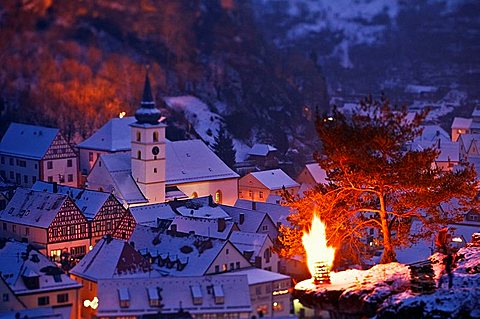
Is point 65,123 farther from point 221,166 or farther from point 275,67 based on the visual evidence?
point 275,67

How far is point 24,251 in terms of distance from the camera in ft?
123

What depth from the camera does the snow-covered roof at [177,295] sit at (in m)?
32.0

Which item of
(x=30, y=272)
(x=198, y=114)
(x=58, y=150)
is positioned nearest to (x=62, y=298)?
(x=30, y=272)

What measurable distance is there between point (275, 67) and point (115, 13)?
12.9 m

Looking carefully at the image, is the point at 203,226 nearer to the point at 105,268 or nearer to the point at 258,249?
the point at 258,249

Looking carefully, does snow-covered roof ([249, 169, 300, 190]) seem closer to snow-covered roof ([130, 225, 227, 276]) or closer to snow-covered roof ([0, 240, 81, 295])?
snow-covered roof ([130, 225, 227, 276])

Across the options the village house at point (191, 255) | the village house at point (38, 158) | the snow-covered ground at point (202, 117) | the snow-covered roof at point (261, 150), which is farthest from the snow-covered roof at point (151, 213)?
the snow-covered ground at point (202, 117)

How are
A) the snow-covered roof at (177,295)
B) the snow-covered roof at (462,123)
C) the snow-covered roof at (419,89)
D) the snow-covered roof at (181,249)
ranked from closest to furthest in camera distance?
the snow-covered roof at (177,295) < the snow-covered roof at (181,249) < the snow-covered roof at (462,123) < the snow-covered roof at (419,89)

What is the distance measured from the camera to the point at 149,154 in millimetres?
53594

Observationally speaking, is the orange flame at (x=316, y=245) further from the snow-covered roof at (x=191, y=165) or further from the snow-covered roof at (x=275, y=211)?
the snow-covered roof at (x=191, y=165)

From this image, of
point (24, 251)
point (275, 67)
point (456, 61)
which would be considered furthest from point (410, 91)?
point (24, 251)

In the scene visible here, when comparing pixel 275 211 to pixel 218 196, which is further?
pixel 218 196

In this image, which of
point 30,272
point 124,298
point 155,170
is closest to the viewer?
point 124,298

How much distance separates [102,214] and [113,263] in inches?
406
